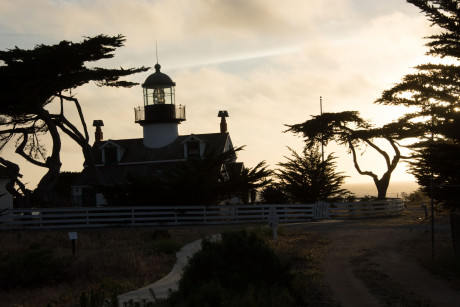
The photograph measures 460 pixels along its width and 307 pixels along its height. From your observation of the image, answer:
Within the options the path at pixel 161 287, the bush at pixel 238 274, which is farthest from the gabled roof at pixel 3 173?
the bush at pixel 238 274

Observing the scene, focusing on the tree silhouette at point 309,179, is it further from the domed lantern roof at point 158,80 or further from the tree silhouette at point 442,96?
the tree silhouette at point 442,96

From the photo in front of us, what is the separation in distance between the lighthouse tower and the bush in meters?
38.0

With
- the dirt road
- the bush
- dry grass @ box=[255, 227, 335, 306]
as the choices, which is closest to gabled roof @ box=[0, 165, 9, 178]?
dry grass @ box=[255, 227, 335, 306]

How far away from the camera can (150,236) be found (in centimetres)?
2902

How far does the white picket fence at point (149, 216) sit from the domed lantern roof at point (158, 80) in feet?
50.2

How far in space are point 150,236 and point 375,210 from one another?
17920mm

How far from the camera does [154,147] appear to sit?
177ft

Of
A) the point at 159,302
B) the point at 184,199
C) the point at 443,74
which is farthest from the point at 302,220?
the point at 159,302

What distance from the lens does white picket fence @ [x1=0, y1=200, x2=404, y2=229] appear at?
111 feet

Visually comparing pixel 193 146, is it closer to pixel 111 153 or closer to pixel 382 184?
pixel 111 153

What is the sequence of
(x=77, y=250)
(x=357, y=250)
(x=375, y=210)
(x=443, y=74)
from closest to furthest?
(x=443, y=74)
(x=357, y=250)
(x=77, y=250)
(x=375, y=210)

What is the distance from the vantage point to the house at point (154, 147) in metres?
51.7

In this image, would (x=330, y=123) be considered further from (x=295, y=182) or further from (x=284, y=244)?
(x=284, y=244)

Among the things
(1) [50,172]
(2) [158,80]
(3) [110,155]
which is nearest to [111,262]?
(1) [50,172]
